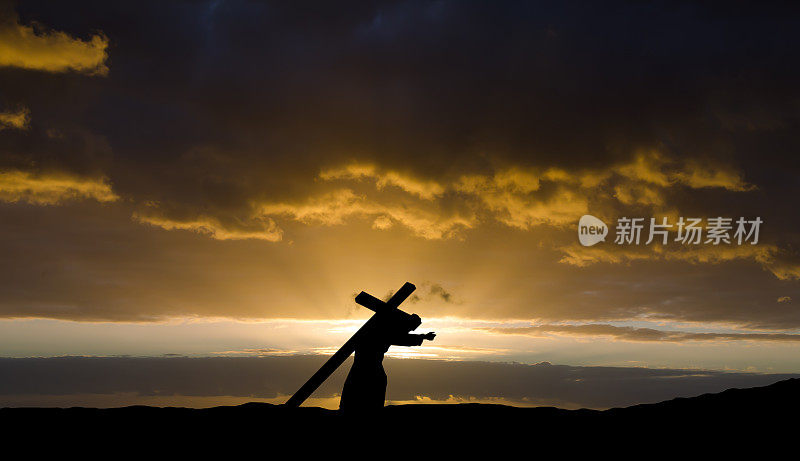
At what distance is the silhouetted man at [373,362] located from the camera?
1195 cm

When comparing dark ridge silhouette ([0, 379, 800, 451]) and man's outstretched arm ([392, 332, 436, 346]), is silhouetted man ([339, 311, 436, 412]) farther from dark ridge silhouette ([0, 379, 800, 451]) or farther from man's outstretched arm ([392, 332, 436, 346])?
dark ridge silhouette ([0, 379, 800, 451])

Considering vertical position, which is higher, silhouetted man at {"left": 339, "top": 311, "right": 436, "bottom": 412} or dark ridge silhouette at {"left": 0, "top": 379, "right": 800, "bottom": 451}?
silhouetted man at {"left": 339, "top": 311, "right": 436, "bottom": 412}

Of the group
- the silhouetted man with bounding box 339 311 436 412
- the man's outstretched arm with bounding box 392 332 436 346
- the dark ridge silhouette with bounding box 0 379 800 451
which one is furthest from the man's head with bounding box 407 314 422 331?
the dark ridge silhouette with bounding box 0 379 800 451

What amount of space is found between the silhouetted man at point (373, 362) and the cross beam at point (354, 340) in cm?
15

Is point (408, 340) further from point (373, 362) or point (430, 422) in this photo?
point (430, 422)

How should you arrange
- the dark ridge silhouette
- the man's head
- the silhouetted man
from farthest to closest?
1. the man's head
2. the silhouetted man
3. the dark ridge silhouette

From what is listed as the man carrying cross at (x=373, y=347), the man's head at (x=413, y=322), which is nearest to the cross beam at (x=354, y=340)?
the man carrying cross at (x=373, y=347)

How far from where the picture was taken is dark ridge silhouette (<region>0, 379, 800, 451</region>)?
1112 centimetres

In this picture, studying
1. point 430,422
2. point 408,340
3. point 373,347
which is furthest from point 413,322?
point 430,422

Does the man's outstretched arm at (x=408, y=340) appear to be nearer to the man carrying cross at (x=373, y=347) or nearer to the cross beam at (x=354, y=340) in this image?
the man carrying cross at (x=373, y=347)

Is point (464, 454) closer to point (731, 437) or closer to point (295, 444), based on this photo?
point (295, 444)

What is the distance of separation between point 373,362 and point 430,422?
173cm

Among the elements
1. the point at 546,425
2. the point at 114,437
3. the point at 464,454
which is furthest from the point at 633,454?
the point at 114,437

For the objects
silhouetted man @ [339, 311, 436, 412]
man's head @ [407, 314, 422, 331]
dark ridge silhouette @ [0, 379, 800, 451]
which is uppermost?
man's head @ [407, 314, 422, 331]
